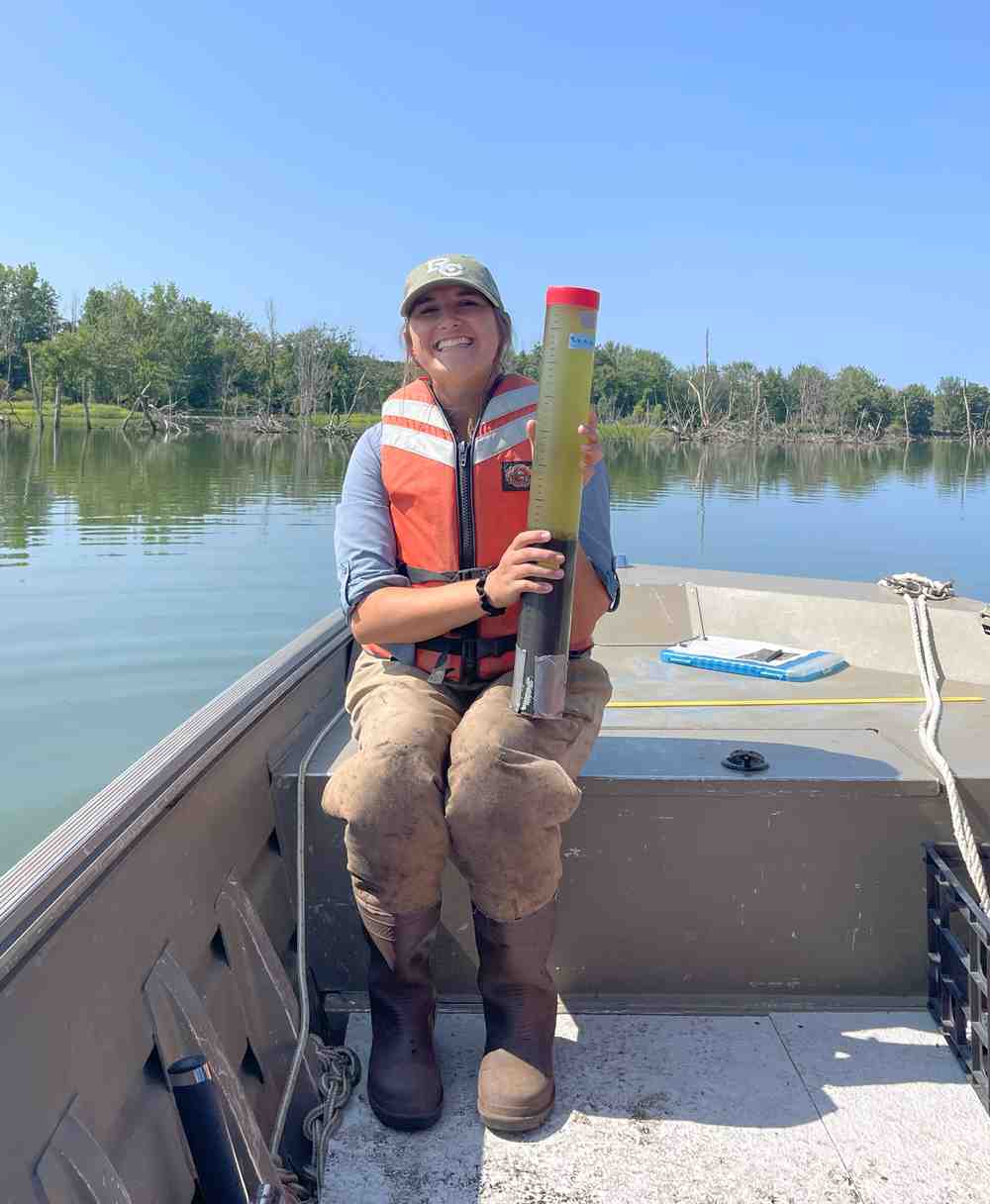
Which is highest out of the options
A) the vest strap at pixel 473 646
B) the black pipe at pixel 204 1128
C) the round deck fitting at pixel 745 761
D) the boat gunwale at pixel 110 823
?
the vest strap at pixel 473 646

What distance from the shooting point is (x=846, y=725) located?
8.60ft

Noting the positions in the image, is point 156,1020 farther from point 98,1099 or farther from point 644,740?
point 644,740

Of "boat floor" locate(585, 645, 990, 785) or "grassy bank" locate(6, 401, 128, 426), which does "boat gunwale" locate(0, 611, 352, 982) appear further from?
"grassy bank" locate(6, 401, 128, 426)

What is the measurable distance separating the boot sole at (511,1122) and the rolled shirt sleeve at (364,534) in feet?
3.05

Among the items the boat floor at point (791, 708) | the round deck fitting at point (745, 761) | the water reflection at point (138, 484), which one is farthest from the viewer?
the water reflection at point (138, 484)

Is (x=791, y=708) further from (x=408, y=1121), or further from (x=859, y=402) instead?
(x=859, y=402)

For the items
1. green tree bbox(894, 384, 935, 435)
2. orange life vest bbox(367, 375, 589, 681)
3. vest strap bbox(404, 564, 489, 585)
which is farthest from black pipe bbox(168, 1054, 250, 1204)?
green tree bbox(894, 384, 935, 435)

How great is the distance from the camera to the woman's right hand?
1770 millimetres

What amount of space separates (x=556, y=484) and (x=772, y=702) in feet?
4.64

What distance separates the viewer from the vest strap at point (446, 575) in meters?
2.06

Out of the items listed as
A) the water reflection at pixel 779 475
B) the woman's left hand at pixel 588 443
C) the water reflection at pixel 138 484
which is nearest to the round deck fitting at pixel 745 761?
the woman's left hand at pixel 588 443

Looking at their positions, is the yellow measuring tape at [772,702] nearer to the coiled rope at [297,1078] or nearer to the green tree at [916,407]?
the coiled rope at [297,1078]

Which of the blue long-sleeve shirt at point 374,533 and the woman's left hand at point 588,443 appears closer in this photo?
the woman's left hand at point 588,443

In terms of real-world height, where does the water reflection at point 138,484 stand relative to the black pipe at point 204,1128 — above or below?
below
